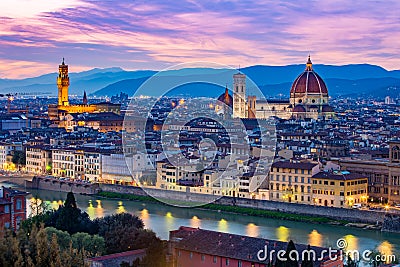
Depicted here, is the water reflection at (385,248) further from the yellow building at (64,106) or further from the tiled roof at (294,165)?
the yellow building at (64,106)

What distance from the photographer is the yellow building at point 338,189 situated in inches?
527

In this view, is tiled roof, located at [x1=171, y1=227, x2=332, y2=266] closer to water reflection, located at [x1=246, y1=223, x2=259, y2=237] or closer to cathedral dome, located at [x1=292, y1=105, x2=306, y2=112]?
Answer: water reflection, located at [x1=246, y1=223, x2=259, y2=237]

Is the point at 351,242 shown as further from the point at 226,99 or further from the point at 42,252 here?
the point at 226,99

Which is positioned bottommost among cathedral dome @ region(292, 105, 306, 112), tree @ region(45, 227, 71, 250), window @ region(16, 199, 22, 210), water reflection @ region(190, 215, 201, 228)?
water reflection @ region(190, 215, 201, 228)

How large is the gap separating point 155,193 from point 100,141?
6.82 meters

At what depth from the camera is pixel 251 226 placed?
40.3 feet

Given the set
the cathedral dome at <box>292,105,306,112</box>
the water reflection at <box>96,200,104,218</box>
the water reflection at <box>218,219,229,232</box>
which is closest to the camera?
the water reflection at <box>218,219,229,232</box>

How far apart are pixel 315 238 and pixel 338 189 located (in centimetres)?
229

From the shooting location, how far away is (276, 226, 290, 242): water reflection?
36.2ft

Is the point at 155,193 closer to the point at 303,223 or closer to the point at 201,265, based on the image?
the point at 303,223

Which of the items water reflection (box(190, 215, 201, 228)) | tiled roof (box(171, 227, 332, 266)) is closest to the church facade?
water reflection (box(190, 215, 201, 228))

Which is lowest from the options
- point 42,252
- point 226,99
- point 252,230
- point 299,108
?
point 252,230

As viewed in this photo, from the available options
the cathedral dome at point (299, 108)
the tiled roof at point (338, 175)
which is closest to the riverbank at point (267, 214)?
the tiled roof at point (338, 175)

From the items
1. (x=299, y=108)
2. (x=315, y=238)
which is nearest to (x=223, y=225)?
(x=315, y=238)
